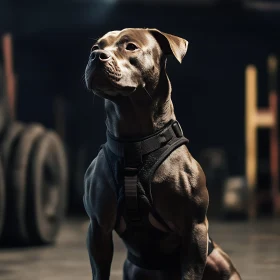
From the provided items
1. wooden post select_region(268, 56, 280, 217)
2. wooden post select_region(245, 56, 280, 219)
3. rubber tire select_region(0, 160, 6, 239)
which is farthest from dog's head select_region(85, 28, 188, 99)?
wooden post select_region(268, 56, 280, 217)

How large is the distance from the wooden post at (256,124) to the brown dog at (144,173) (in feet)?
23.8

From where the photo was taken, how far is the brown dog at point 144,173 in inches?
134

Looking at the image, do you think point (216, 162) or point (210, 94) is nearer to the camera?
point (216, 162)

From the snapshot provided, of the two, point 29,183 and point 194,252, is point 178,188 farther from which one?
point 29,183

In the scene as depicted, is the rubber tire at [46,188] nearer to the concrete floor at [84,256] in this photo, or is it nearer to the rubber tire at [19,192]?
the rubber tire at [19,192]

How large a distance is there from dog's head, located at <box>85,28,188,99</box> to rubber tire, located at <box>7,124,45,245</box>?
3772 millimetres

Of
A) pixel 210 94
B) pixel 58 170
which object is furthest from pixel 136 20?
pixel 58 170

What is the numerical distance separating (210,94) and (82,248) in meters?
4.64

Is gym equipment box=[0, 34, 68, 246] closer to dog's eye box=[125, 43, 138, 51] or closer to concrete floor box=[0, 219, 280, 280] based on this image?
A: concrete floor box=[0, 219, 280, 280]

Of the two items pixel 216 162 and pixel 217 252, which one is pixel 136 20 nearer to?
pixel 216 162

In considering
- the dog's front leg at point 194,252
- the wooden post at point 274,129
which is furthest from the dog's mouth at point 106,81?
the wooden post at point 274,129

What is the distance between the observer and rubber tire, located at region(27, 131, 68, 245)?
711 cm

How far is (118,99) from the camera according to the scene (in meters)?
3.41

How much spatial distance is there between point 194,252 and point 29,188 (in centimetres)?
387
